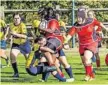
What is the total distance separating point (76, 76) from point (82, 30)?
160 cm

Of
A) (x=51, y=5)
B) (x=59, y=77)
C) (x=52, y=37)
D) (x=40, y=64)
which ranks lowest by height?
(x=59, y=77)

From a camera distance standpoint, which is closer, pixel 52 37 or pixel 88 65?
pixel 52 37

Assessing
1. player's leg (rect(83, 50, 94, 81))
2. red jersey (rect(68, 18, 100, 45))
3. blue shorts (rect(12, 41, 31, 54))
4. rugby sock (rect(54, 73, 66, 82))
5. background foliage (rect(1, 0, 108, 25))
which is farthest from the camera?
background foliage (rect(1, 0, 108, 25))

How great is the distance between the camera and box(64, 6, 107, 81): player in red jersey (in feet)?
39.2

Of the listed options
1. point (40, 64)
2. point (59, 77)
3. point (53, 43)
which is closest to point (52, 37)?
point (53, 43)

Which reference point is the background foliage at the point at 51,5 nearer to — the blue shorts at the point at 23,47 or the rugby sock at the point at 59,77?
the blue shorts at the point at 23,47

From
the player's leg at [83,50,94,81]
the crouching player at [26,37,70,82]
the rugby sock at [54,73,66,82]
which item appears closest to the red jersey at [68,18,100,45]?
the player's leg at [83,50,94,81]

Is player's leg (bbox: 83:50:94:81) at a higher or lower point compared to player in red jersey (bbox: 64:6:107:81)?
lower

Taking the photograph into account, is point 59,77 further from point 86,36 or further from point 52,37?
point 86,36

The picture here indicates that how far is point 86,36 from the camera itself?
12180 millimetres

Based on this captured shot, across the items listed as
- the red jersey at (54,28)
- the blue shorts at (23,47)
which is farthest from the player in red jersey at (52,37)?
the blue shorts at (23,47)

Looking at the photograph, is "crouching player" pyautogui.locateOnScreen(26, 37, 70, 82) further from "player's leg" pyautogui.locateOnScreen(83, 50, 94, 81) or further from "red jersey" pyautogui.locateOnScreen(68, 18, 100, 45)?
"red jersey" pyautogui.locateOnScreen(68, 18, 100, 45)

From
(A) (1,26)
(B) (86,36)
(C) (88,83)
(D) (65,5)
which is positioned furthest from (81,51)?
(D) (65,5)

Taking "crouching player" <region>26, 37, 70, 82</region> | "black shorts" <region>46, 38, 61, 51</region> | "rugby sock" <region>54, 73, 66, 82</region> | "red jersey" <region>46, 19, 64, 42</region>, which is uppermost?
"red jersey" <region>46, 19, 64, 42</region>
